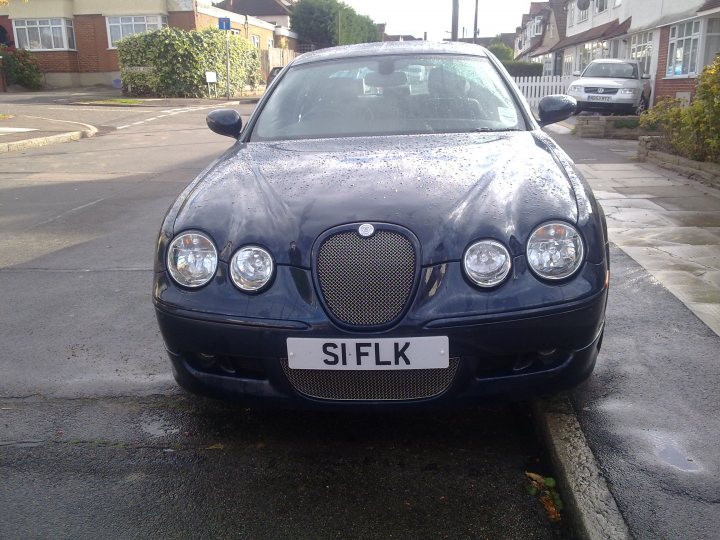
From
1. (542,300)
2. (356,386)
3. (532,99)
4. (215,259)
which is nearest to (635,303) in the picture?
(542,300)

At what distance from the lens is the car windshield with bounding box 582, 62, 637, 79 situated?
20.3 m

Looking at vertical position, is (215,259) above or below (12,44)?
below

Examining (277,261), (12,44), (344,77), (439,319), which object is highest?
(12,44)

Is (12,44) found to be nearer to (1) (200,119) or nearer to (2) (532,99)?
(1) (200,119)

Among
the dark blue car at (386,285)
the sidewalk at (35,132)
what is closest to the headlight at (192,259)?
the dark blue car at (386,285)

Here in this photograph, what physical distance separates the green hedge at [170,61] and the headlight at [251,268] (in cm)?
2978

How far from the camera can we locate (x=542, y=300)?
8.12ft

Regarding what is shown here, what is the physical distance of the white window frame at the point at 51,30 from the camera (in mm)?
35969

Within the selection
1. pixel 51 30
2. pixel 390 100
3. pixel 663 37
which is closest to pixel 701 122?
pixel 390 100

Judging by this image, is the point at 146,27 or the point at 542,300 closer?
the point at 542,300

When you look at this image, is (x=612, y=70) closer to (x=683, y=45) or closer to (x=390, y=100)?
(x=683, y=45)

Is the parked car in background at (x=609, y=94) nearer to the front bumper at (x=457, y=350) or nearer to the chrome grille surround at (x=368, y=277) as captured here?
the front bumper at (x=457, y=350)

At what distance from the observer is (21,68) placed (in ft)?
112

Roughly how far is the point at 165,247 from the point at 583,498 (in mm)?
1831
